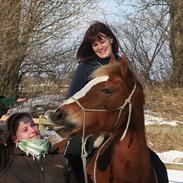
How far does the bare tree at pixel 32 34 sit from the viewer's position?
1290 centimetres

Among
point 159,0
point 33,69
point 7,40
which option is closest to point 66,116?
point 7,40

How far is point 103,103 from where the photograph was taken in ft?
11.4

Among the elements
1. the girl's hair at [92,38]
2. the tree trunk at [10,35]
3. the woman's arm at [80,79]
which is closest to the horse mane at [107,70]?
the woman's arm at [80,79]

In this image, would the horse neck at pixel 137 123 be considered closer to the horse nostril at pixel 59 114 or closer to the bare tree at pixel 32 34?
the horse nostril at pixel 59 114

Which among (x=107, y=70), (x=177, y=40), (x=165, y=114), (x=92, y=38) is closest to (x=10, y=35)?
(x=165, y=114)

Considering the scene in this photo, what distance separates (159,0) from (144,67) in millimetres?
2426

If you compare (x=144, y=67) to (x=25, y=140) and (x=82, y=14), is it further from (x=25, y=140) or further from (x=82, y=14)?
(x=25, y=140)

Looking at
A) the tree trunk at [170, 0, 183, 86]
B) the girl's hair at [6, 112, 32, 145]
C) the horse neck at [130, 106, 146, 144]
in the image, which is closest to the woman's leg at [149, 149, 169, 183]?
the horse neck at [130, 106, 146, 144]

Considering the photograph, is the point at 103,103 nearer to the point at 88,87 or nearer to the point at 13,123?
the point at 88,87

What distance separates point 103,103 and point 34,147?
56cm

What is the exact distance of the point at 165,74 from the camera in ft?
55.4

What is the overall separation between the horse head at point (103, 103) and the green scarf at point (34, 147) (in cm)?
22

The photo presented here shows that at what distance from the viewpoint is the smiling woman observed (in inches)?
133

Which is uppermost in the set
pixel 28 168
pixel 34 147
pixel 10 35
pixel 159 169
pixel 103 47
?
pixel 10 35
